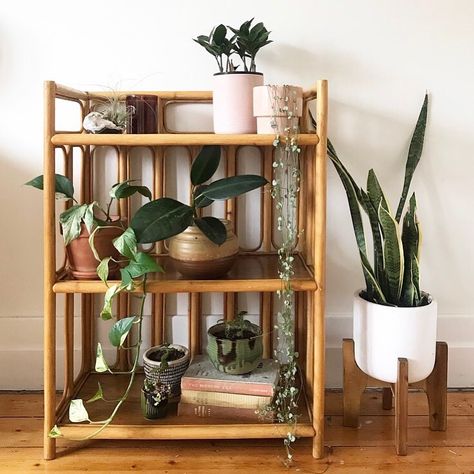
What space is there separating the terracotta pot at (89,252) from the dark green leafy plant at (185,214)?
102mm

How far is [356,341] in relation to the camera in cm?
160

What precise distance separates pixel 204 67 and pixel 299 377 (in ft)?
2.91

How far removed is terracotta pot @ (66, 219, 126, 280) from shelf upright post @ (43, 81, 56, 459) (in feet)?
0.18

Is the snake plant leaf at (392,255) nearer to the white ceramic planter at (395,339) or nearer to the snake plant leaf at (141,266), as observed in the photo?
the white ceramic planter at (395,339)

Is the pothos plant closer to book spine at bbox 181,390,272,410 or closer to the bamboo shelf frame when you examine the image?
the bamboo shelf frame

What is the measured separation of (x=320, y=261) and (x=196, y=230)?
0.98 ft

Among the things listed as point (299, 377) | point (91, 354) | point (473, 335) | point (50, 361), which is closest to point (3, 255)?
point (91, 354)

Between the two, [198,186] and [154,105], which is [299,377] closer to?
[198,186]

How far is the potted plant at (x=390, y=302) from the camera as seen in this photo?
1497 millimetres

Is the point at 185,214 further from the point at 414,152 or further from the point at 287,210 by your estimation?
the point at 414,152

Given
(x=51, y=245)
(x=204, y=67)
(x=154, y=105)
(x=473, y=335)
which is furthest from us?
(x=473, y=335)

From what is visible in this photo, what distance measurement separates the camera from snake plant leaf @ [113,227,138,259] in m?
1.35

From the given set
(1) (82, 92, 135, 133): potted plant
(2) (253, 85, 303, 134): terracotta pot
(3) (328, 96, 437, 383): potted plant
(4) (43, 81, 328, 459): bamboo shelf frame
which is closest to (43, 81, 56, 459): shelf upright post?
(4) (43, 81, 328, 459): bamboo shelf frame

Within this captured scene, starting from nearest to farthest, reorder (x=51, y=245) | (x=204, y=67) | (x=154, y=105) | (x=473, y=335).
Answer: (x=51, y=245), (x=154, y=105), (x=204, y=67), (x=473, y=335)
